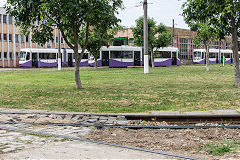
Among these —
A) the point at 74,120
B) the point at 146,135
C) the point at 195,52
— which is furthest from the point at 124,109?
the point at 195,52

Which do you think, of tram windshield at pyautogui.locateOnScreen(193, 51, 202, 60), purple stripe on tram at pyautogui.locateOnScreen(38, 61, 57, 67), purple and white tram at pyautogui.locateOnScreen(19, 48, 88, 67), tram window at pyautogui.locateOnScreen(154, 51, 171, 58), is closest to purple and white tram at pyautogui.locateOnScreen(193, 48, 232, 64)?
tram windshield at pyautogui.locateOnScreen(193, 51, 202, 60)

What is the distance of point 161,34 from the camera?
52.7 metres

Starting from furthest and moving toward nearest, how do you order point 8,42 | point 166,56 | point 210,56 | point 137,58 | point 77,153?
point 210,56 → point 8,42 → point 166,56 → point 137,58 → point 77,153

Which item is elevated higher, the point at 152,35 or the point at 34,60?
the point at 152,35

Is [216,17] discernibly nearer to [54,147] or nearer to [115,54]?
[54,147]

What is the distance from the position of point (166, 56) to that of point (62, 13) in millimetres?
47057

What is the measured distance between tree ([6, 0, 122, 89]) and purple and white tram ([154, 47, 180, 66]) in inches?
1693

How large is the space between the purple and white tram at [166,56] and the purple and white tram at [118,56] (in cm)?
393

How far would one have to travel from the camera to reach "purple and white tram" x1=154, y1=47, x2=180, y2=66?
199 feet

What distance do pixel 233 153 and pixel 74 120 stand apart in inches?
191

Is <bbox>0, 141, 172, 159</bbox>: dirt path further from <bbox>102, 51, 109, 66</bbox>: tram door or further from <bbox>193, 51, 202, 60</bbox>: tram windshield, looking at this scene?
<bbox>193, 51, 202, 60</bbox>: tram windshield

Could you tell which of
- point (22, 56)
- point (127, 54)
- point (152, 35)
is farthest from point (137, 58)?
point (22, 56)

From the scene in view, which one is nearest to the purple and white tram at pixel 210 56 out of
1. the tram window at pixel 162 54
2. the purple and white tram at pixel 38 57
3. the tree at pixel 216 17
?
the tram window at pixel 162 54

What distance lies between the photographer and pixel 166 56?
202 ft
